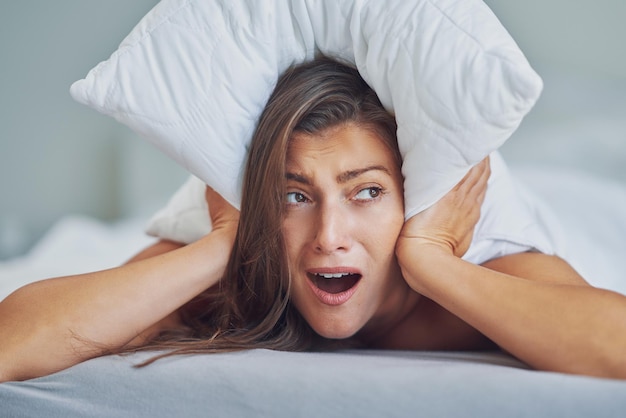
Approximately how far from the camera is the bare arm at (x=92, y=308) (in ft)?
3.37

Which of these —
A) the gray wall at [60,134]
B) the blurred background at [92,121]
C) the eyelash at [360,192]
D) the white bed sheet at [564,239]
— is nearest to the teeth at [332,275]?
the eyelash at [360,192]

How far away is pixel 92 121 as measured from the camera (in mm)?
2662

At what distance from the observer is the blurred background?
7.30 feet

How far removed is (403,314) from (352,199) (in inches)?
11.7

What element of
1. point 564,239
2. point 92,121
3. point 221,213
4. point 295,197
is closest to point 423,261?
point 295,197

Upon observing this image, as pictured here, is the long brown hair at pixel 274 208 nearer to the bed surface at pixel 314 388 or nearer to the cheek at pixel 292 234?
the cheek at pixel 292 234

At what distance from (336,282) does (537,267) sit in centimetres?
33

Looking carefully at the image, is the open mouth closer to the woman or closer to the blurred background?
the woman

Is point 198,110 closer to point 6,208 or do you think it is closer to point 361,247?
point 361,247

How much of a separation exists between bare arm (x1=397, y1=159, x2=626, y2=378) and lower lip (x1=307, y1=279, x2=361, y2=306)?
92 millimetres

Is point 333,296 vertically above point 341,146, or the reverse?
point 341,146

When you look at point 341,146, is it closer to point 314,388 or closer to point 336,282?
point 336,282

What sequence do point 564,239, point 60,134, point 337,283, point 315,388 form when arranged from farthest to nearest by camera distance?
1. point 60,134
2. point 564,239
3. point 337,283
4. point 315,388

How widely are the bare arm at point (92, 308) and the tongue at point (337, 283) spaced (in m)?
0.16
